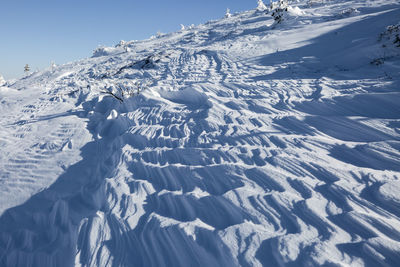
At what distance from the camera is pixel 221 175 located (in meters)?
2.01

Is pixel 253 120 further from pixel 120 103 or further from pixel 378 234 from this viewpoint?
pixel 120 103

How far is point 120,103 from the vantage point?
446 centimetres

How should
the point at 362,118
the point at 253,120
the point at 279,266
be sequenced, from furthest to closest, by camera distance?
the point at 253,120 → the point at 362,118 → the point at 279,266

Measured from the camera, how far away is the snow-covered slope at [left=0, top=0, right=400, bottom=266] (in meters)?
1.44

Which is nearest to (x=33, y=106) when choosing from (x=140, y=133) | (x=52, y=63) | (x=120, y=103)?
(x=120, y=103)

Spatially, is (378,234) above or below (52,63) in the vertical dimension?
below

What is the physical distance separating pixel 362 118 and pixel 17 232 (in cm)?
357

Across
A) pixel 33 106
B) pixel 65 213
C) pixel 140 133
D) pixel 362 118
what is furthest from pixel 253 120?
pixel 33 106

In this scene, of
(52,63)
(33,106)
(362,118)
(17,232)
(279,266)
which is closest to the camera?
(279,266)

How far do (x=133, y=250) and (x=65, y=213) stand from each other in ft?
2.94

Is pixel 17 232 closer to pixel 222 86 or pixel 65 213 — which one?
pixel 65 213

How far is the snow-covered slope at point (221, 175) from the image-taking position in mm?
1436

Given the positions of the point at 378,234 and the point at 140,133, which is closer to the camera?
the point at 378,234

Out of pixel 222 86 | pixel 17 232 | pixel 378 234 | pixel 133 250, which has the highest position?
pixel 222 86
